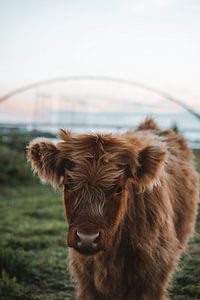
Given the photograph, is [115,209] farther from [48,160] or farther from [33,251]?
[33,251]

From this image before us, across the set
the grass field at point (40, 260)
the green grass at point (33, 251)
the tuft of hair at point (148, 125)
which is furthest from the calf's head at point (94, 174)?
the tuft of hair at point (148, 125)

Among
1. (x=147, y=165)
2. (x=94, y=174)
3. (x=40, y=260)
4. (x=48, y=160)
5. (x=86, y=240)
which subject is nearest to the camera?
(x=86, y=240)

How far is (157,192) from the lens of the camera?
4.16 m

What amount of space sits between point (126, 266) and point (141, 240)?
0.83 ft

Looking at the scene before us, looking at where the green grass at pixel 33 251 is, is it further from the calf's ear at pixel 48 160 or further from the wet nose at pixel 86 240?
the wet nose at pixel 86 240

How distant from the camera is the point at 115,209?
11.5 feet

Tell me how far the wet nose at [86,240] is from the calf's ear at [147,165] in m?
0.71

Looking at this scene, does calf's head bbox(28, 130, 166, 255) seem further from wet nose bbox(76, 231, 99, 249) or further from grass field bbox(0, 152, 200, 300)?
grass field bbox(0, 152, 200, 300)

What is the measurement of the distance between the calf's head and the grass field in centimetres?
145

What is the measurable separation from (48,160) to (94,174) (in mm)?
522

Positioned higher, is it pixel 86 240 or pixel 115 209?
pixel 115 209

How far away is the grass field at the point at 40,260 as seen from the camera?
4.89 meters

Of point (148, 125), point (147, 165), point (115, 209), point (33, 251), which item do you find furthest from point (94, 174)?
point (33, 251)

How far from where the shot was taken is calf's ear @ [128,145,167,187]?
12.2ft
